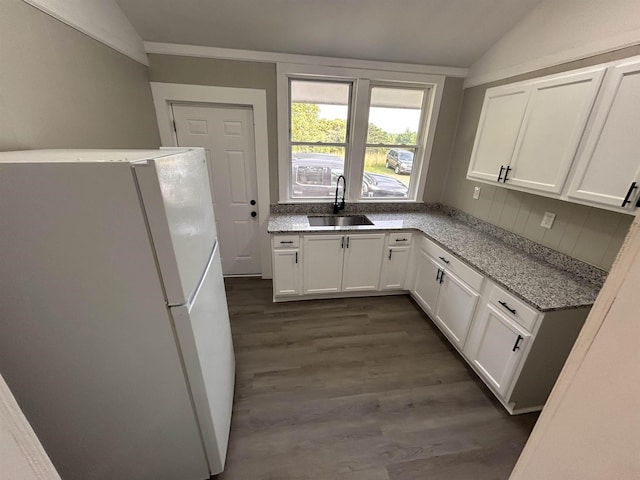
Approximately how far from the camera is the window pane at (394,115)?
2.81 m

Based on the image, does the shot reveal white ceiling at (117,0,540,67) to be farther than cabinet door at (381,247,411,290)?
No

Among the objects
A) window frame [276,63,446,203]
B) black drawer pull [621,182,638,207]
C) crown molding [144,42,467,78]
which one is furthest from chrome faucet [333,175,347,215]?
black drawer pull [621,182,638,207]

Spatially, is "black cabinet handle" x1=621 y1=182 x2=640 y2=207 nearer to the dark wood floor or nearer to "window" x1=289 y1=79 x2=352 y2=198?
the dark wood floor

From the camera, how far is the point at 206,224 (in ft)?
4.30

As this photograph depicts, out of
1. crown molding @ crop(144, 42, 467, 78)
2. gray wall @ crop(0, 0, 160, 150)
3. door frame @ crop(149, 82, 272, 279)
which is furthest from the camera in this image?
door frame @ crop(149, 82, 272, 279)

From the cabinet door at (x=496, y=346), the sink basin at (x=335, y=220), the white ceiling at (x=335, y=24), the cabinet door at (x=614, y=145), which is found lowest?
the cabinet door at (x=496, y=346)

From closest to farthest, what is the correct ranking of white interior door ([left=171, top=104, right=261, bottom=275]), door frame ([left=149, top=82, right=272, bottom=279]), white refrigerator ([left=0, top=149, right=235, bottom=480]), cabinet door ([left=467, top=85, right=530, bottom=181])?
white refrigerator ([left=0, top=149, right=235, bottom=480])
cabinet door ([left=467, top=85, right=530, bottom=181])
door frame ([left=149, top=82, right=272, bottom=279])
white interior door ([left=171, top=104, right=261, bottom=275])

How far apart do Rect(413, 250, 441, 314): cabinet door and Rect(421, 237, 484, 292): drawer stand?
0.07 m

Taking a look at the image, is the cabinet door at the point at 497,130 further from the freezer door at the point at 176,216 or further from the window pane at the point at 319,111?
the freezer door at the point at 176,216

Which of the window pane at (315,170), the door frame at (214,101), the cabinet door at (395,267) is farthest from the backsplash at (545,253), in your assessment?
the door frame at (214,101)

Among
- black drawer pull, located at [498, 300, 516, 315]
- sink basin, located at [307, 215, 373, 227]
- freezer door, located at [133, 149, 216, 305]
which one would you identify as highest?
freezer door, located at [133, 149, 216, 305]

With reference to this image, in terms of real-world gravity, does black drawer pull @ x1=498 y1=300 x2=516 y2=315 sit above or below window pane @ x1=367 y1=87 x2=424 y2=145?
below

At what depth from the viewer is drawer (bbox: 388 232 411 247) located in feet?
8.71

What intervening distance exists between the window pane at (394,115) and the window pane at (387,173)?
123 mm
